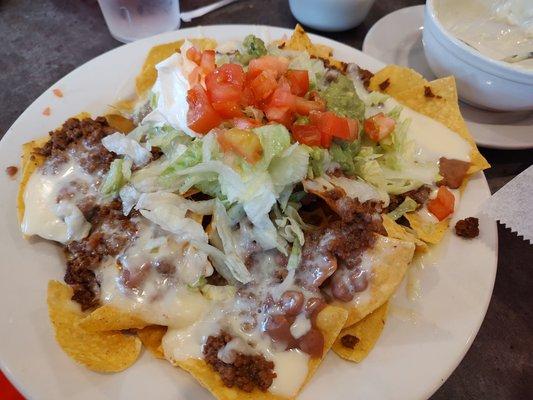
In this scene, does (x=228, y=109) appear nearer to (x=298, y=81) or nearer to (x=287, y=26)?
(x=298, y=81)

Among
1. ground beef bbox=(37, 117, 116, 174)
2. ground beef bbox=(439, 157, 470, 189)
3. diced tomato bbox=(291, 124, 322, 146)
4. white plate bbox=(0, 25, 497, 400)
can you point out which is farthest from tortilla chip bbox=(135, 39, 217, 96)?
ground beef bbox=(439, 157, 470, 189)

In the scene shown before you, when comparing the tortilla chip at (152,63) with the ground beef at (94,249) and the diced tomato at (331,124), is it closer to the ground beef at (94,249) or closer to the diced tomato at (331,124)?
the ground beef at (94,249)

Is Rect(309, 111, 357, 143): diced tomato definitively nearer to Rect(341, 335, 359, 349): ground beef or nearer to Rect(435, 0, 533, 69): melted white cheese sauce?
Rect(341, 335, 359, 349): ground beef

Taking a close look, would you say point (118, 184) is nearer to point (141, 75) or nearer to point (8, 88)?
point (141, 75)

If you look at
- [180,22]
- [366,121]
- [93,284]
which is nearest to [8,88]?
[180,22]

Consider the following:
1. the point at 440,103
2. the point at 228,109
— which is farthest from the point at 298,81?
the point at 440,103

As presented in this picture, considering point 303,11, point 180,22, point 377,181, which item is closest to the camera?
point 377,181

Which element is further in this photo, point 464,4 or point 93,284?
point 464,4
